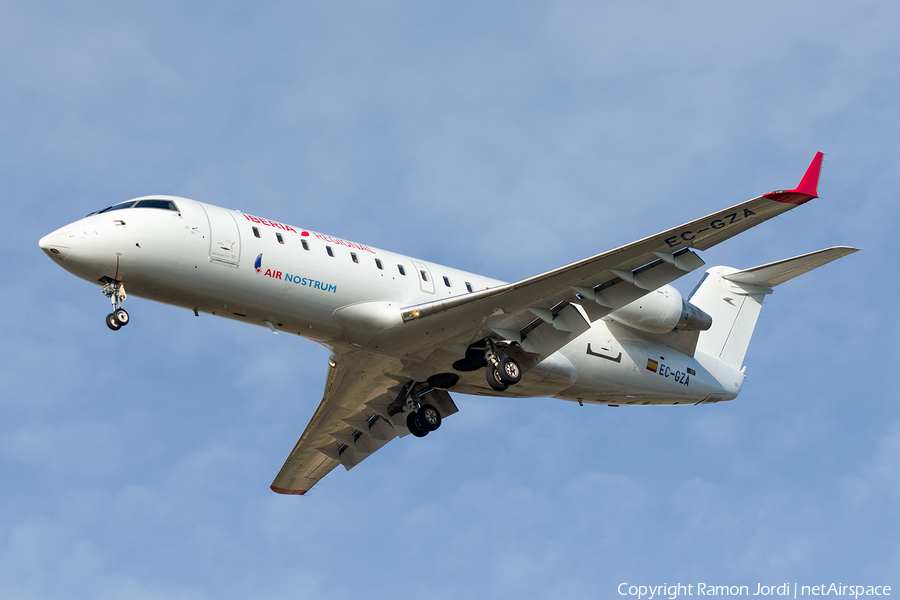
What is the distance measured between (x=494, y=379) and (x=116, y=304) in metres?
7.64

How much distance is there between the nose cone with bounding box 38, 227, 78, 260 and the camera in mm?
18016

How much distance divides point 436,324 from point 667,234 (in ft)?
16.0

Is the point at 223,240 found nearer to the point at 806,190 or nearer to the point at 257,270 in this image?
the point at 257,270

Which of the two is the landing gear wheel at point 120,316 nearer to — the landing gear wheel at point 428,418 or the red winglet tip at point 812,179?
the landing gear wheel at point 428,418

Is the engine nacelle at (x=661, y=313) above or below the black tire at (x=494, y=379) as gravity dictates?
above

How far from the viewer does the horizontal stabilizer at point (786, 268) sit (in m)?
21.2

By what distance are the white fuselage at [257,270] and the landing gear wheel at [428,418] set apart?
31.6 inches

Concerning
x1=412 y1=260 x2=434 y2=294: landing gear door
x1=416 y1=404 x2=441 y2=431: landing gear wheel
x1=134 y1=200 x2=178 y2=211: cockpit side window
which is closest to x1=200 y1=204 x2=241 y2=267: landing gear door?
x1=134 y1=200 x2=178 y2=211: cockpit side window

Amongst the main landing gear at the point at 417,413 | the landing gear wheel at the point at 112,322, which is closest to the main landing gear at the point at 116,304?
the landing gear wheel at the point at 112,322

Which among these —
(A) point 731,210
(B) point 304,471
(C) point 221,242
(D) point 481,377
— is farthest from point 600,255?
(B) point 304,471

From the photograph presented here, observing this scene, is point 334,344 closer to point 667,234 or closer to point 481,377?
point 481,377

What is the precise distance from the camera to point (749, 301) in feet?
89.6

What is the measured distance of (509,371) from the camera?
825 inches

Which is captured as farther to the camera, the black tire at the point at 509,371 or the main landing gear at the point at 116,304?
the black tire at the point at 509,371
